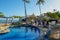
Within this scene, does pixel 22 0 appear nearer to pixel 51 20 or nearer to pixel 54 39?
pixel 51 20

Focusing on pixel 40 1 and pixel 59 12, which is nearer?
pixel 40 1

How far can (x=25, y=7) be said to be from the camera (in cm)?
4178

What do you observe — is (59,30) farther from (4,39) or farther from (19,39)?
(4,39)

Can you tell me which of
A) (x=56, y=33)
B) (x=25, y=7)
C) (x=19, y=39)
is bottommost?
(x=19, y=39)

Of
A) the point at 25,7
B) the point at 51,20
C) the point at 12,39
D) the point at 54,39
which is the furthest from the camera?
the point at 25,7

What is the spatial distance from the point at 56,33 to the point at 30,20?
24691mm

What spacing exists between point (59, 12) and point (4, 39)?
29.3m

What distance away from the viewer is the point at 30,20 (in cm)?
3781

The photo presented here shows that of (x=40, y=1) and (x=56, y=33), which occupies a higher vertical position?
(x=40, y=1)

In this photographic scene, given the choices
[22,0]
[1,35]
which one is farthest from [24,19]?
[1,35]

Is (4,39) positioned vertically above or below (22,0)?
below

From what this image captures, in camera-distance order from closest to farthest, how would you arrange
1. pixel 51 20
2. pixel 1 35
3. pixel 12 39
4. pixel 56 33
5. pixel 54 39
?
pixel 54 39
pixel 56 33
pixel 12 39
pixel 1 35
pixel 51 20

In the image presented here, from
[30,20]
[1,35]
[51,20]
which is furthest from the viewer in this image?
[30,20]

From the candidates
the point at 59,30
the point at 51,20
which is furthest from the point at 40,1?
the point at 59,30
